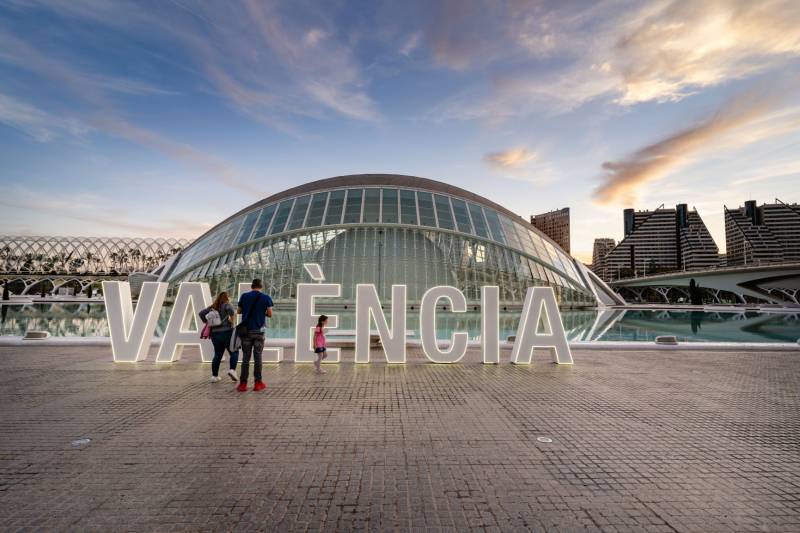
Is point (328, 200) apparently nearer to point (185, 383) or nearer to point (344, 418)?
point (185, 383)

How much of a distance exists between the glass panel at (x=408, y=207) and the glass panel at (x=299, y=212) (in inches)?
346

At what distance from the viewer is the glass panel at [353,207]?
3634 cm

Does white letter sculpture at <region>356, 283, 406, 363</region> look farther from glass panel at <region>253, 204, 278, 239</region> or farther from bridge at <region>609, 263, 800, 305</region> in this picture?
bridge at <region>609, 263, 800, 305</region>

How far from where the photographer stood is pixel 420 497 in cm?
402

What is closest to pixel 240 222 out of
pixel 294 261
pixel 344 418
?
pixel 294 261

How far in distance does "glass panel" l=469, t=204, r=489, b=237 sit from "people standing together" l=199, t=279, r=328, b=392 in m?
30.5

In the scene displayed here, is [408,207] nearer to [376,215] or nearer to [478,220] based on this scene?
[376,215]

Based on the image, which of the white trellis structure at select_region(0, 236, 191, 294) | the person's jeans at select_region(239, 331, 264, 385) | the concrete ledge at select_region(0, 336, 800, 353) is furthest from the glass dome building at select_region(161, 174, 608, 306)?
the white trellis structure at select_region(0, 236, 191, 294)

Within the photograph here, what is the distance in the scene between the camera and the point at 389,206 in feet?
124

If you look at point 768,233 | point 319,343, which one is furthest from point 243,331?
point 768,233

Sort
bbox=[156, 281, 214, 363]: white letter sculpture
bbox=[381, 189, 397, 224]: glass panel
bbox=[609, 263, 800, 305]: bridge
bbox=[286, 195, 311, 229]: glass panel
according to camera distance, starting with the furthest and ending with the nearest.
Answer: bbox=[609, 263, 800, 305]: bridge < bbox=[381, 189, 397, 224]: glass panel < bbox=[286, 195, 311, 229]: glass panel < bbox=[156, 281, 214, 363]: white letter sculpture

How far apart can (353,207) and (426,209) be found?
675cm

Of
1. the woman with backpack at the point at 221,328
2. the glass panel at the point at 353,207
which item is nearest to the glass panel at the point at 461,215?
the glass panel at the point at 353,207

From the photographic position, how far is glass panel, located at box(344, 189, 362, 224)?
36.3 meters
